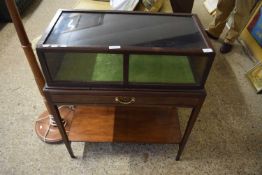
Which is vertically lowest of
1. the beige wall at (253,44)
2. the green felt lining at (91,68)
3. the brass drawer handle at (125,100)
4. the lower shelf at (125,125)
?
the beige wall at (253,44)

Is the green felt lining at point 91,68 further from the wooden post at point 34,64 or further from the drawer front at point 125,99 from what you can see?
the wooden post at point 34,64

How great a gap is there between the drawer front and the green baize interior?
0.07 metres

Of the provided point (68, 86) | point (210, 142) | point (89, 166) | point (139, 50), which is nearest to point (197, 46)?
point (139, 50)

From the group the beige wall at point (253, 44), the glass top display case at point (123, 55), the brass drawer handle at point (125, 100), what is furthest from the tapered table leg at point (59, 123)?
the beige wall at point (253, 44)

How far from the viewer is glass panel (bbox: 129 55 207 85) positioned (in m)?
0.86

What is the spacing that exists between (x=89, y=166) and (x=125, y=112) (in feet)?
1.29

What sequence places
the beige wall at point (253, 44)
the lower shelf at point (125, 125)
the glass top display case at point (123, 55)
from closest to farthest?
the glass top display case at point (123, 55)
the lower shelf at point (125, 125)
the beige wall at point (253, 44)

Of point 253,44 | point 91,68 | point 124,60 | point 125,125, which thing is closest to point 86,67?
point 91,68

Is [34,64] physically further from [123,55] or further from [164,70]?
[164,70]

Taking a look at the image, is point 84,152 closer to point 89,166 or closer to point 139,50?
point 89,166

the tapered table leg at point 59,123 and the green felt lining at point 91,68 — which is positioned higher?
the green felt lining at point 91,68

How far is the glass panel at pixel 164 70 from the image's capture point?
861mm

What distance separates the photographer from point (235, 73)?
192 centimetres

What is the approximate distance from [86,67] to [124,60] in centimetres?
18
